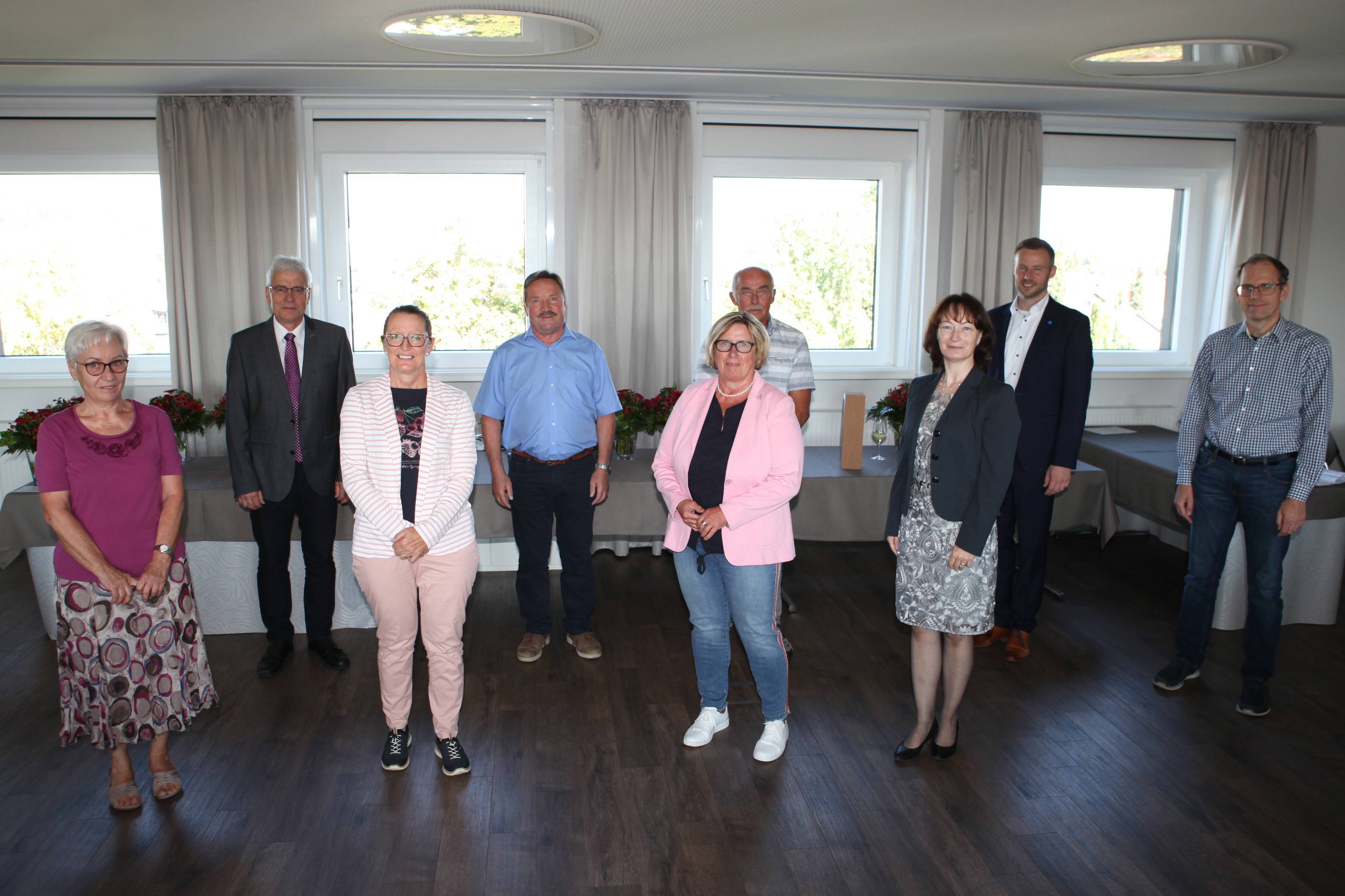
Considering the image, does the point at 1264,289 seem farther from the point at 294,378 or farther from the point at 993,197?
the point at 294,378

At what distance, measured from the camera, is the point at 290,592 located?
12.8ft

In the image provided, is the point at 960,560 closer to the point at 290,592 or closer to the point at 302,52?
the point at 290,592

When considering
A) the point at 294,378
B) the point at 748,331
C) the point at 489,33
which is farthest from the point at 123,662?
the point at 489,33

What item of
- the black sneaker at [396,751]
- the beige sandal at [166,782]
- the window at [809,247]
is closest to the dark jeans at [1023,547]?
the window at [809,247]

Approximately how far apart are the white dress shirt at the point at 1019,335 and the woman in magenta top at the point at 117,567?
3259 millimetres

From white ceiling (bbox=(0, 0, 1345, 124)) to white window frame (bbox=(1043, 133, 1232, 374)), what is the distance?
34 cm

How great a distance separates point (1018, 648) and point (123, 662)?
3.45 m

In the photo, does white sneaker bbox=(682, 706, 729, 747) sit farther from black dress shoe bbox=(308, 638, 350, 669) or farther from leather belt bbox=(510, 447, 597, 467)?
black dress shoe bbox=(308, 638, 350, 669)

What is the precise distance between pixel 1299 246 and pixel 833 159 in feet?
10.5

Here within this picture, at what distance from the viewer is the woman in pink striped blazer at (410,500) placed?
8.97ft

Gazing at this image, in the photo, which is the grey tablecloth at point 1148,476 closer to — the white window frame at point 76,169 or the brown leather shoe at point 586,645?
the brown leather shoe at point 586,645

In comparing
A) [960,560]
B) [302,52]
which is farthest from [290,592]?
[960,560]

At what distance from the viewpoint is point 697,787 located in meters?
2.92

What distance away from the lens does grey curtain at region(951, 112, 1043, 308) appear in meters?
5.57
